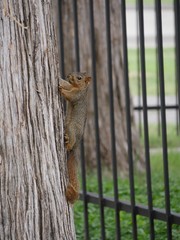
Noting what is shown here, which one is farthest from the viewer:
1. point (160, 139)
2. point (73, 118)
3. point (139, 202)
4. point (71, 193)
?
point (160, 139)

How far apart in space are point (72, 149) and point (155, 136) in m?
5.88

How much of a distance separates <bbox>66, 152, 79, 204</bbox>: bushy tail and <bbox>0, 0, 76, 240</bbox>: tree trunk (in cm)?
7

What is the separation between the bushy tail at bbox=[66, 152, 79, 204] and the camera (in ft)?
12.6

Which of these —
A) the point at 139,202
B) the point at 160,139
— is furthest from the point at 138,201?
the point at 160,139

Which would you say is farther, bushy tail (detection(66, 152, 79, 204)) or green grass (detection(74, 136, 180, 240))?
green grass (detection(74, 136, 180, 240))

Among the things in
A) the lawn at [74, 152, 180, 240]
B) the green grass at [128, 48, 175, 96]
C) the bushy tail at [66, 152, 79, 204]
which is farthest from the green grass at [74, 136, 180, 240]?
the green grass at [128, 48, 175, 96]

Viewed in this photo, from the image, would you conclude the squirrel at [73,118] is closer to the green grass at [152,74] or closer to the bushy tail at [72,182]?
the bushy tail at [72,182]

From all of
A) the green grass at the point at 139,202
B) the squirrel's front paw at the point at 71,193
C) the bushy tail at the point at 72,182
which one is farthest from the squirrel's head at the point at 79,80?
the green grass at the point at 139,202

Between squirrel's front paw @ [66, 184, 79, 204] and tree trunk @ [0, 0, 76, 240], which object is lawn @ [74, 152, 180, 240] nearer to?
squirrel's front paw @ [66, 184, 79, 204]

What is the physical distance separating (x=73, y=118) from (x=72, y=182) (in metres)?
0.37

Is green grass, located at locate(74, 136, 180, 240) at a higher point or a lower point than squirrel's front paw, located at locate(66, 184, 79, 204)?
lower

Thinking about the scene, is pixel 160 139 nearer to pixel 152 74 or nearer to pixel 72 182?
pixel 72 182

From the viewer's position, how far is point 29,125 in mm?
3662

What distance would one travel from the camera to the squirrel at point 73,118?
3896 millimetres
